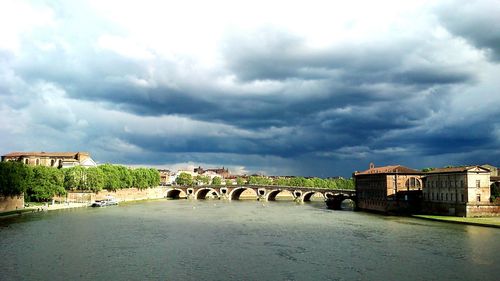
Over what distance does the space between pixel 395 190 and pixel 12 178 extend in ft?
260

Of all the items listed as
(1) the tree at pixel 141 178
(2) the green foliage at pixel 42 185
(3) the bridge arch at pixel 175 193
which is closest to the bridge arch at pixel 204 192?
(3) the bridge arch at pixel 175 193

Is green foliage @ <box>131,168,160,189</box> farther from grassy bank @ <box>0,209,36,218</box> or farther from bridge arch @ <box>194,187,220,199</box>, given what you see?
grassy bank @ <box>0,209,36,218</box>

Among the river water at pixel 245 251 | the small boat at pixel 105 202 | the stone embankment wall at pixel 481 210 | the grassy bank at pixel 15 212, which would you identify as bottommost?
the river water at pixel 245 251

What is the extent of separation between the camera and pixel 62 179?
12019 centimetres

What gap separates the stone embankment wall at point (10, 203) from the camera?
8739 centimetres

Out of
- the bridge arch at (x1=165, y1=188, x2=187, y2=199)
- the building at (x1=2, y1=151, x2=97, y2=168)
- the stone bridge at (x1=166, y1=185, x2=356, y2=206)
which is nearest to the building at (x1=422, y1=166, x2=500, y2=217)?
the stone bridge at (x1=166, y1=185, x2=356, y2=206)

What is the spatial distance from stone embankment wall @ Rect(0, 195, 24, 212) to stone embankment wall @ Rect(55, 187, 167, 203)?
25593mm

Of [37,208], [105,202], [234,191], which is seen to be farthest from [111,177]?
[234,191]

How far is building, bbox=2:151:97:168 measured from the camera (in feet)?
566

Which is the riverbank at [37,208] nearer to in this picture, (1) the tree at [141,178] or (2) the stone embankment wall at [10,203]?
(2) the stone embankment wall at [10,203]

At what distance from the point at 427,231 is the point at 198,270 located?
38729 millimetres

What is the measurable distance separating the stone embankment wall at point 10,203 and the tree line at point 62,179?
968 millimetres

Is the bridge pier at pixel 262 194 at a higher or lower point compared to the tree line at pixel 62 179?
lower

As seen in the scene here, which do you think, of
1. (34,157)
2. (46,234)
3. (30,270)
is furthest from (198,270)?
(34,157)
